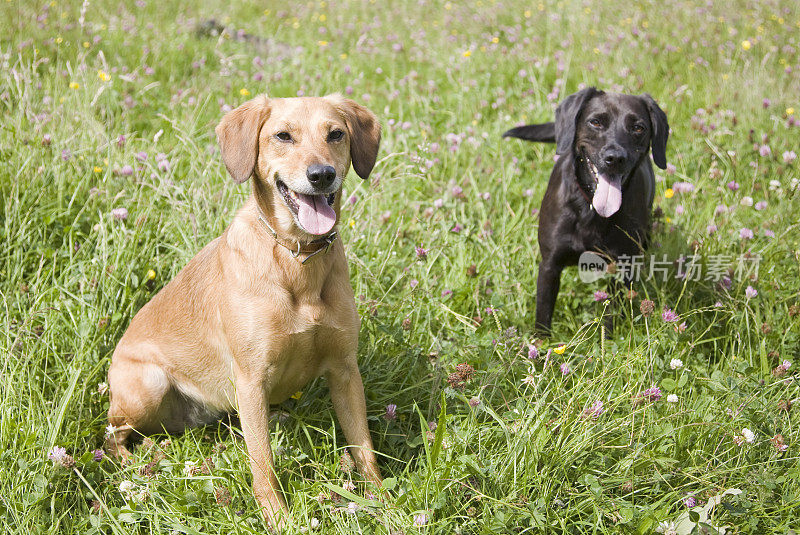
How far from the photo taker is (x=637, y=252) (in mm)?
3592

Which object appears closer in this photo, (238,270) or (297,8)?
(238,270)

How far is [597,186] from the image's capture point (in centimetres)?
346

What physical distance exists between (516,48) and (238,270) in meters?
4.91

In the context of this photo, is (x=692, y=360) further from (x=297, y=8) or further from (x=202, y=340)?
(x=297, y=8)

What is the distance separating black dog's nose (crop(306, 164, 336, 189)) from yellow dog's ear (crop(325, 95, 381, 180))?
1.03 ft

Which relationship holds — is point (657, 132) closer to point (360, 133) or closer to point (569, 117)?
point (569, 117)

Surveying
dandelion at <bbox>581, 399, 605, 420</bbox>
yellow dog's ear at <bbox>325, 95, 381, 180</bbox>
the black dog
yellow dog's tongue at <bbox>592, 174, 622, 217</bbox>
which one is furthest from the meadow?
yellow dog's ear at <bbox>325, 95, 381, 180</bbox>

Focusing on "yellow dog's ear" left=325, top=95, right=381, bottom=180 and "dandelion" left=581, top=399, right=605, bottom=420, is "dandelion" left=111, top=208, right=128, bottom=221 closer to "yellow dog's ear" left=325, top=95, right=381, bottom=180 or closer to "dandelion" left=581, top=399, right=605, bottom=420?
"yellow dog's ear" left=325, top=95, right=381, bottom=180

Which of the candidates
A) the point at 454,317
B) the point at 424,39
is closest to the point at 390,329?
the point at 454,317

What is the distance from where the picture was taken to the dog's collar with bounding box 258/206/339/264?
2510mm

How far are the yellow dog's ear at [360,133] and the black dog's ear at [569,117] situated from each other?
1.24 metres

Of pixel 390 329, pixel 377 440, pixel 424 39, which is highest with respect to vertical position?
pixel 424 39

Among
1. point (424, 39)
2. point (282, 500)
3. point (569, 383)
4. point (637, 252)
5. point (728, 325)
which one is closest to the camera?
point (282, 500)

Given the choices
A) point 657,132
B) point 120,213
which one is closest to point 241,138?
point 120,213
